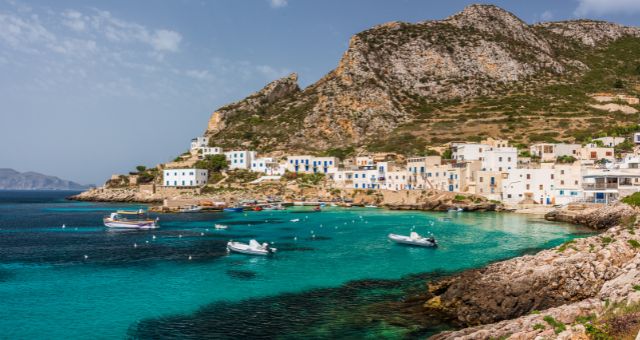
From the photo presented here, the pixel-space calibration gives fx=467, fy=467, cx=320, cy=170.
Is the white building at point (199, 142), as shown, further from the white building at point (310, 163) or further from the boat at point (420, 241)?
the boat at point (420, 241)

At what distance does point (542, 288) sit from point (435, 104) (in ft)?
535

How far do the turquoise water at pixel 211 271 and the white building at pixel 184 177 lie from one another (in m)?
62.6

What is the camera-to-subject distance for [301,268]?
42844 mm

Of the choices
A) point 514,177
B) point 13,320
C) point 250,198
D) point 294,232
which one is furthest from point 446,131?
point 13,320

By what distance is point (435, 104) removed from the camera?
18362 cm

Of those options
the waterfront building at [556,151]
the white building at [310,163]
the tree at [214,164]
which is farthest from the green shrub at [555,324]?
the tree at [214,164]

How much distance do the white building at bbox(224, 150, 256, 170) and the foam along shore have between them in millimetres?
123185

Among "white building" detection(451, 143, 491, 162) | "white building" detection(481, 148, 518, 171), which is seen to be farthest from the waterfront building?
"white building" detection(451, 143, 491, 162)

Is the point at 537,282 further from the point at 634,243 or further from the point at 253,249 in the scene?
the point at 253,249

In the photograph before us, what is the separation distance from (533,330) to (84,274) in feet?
122

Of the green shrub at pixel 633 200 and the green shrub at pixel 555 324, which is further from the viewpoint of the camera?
the green shrub at pixel 633 200

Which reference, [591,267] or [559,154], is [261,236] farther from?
[559,154]

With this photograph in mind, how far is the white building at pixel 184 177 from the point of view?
142 m

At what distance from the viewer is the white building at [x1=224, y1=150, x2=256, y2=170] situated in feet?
497
